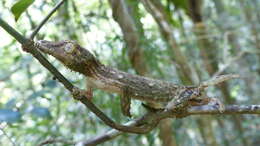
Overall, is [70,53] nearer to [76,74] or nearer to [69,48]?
[69,48]

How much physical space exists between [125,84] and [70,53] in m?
0.32

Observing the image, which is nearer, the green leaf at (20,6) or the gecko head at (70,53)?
the green leaf at (20,6)

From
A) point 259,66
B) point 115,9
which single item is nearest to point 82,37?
point 115,9

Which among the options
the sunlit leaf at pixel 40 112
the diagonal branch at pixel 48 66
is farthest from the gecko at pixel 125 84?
the diagonal branch at pixel 48 66

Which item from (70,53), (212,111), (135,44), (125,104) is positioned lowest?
(212,111)

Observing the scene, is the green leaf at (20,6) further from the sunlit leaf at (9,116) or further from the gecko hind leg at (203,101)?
the gecko hind leg at (203,101)

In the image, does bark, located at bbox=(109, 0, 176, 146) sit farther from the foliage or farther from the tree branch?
the tree branch

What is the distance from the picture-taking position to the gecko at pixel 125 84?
174 centimetres

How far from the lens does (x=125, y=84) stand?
1.87 m

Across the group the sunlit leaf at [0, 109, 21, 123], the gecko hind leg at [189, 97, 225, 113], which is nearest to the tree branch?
the gecko hind leg at [189, 97, 225, 113]

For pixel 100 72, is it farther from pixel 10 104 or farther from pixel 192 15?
pixel 192 15

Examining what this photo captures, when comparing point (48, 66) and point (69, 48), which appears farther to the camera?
point (69, 48)

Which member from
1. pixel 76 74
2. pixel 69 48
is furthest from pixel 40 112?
pixel 69 48

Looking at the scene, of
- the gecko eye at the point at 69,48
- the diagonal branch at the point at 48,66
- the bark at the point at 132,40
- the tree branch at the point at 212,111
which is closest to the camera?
the diagonal branch at the point at 48,66
